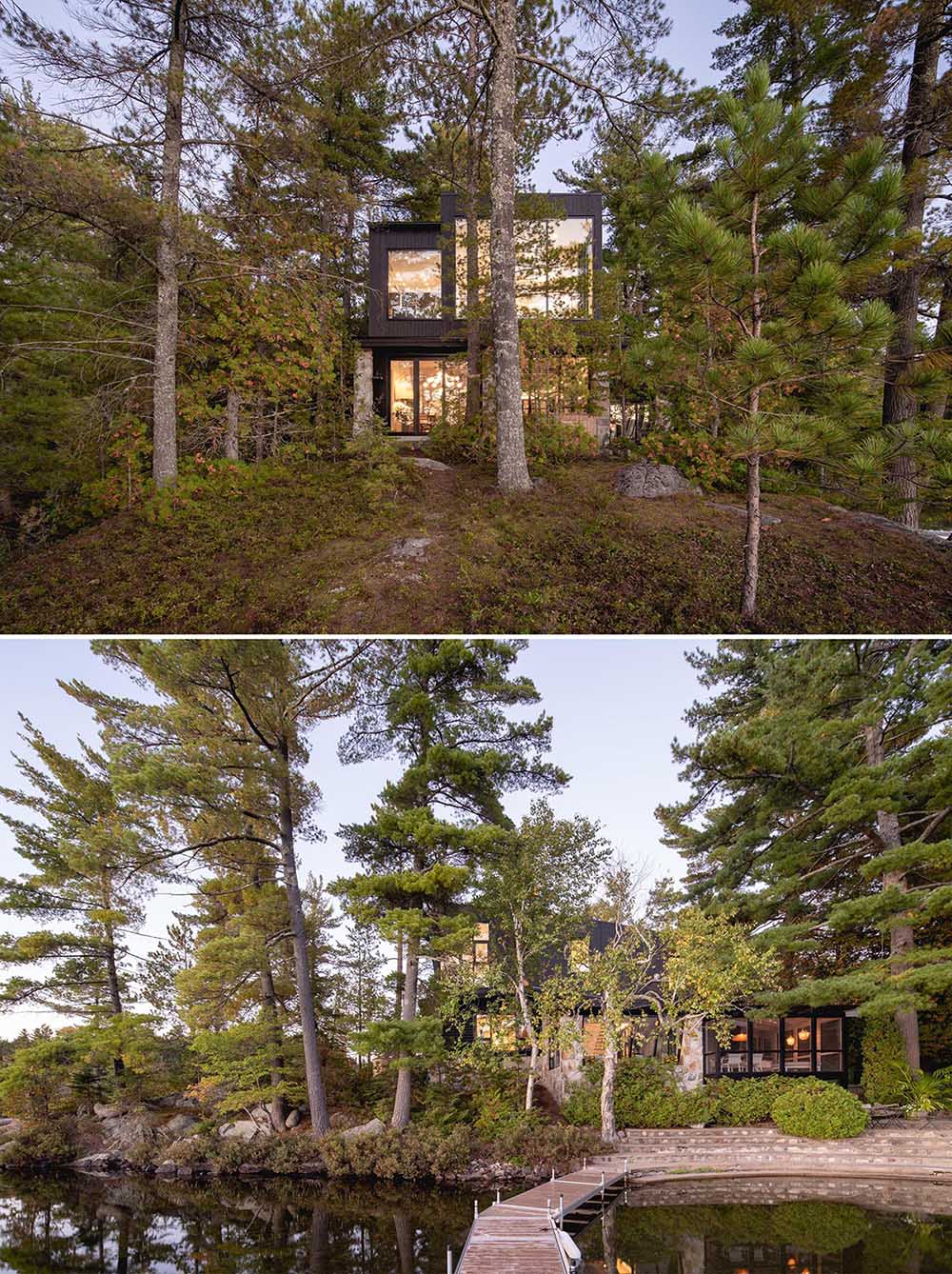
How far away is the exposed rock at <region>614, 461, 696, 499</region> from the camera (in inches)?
422

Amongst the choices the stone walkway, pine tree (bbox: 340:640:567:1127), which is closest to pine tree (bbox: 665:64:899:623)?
pine tree (bbox: 340:640:567:1127)

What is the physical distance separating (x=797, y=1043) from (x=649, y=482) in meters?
14.7

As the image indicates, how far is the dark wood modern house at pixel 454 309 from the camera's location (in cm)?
1416

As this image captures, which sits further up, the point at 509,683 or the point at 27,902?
the point at 509,683

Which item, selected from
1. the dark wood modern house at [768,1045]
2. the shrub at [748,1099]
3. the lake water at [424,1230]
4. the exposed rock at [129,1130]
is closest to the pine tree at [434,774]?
the lake water at [424,1230]

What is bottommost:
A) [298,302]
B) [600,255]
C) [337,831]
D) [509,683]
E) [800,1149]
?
[800,1149]

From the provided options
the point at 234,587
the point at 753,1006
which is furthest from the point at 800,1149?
the point at 234,587

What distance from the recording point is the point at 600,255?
17562 millimetres

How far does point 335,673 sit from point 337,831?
121 inches

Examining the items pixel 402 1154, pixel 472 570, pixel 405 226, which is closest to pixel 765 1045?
pixel 402 1154

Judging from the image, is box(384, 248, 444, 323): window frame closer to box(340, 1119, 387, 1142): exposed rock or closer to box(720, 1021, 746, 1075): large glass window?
box(340, 1119, 387, 1142): exposed rock

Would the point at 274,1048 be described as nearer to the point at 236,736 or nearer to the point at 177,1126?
the point at 177,1126

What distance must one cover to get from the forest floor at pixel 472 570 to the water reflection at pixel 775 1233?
6952 millimetres

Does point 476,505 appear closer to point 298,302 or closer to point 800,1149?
point 298,302
